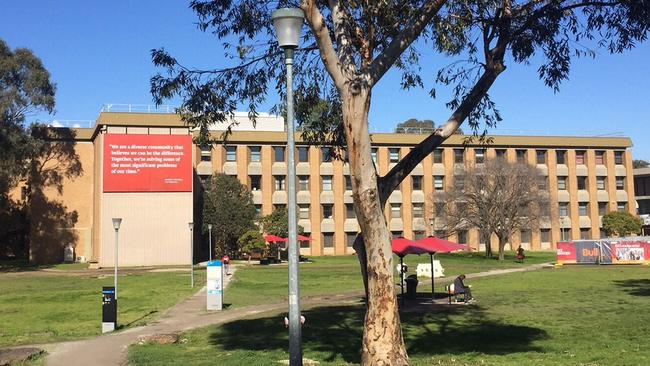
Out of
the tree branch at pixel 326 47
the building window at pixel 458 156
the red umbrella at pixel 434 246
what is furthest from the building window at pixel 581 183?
the tree branch at pixel 326 47

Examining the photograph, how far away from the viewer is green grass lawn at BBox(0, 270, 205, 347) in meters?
17.0

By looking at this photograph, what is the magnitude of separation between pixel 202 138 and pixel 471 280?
24.5 meters

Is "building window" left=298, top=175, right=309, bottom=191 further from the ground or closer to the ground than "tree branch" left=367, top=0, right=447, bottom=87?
further from the ground

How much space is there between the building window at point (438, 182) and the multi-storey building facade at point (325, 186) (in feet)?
0.50

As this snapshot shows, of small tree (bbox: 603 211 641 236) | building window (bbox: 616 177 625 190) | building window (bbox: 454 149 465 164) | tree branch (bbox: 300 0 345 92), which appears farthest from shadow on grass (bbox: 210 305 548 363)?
building window (bbox: 616 177 625 190)

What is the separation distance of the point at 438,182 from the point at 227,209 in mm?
29720

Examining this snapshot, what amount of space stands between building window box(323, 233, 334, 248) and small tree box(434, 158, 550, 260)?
57.8ft

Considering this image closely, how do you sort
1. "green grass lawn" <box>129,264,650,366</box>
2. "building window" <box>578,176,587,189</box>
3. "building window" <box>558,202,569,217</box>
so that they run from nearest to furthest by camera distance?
"green grass lawn" <box>129,264,650,366</box>, "building window" <box>558,202,569,217</box>, "building window" <box>578,176,587,189</box>

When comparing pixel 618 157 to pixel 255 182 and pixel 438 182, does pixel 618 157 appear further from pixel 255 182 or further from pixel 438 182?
pixel 255 182

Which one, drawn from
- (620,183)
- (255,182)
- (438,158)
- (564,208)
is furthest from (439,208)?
(620,183)

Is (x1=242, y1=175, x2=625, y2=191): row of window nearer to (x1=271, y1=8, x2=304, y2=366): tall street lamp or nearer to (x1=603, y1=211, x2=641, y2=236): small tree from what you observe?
(x1=603, y1=211, x2=641, y2=236): small tree

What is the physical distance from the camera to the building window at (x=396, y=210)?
74250mm

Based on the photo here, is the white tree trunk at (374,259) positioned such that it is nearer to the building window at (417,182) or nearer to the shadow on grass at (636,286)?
the shadow on grass at (636,286)

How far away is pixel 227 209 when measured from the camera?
5872cm
